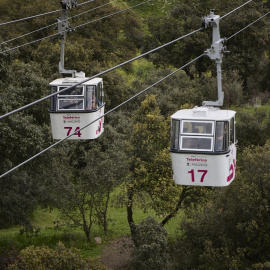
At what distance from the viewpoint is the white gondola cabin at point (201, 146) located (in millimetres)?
12523

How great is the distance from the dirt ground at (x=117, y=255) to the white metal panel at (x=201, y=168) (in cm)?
1449

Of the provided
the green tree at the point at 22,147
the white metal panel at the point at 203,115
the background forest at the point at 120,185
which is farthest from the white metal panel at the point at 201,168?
the green tree at the point at 22,147

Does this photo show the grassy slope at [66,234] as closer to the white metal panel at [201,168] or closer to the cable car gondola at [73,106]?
the cable car gondola at [73,106]

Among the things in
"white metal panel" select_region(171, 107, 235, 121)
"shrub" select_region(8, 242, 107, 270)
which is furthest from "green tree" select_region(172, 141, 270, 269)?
"white metal panel" select_region(171, 107, 235, 121)

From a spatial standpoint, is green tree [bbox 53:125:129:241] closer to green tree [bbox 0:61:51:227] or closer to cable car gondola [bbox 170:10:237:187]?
green tree [bbox 0:61:51:227]

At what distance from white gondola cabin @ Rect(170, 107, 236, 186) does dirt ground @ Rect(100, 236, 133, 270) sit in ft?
47.9

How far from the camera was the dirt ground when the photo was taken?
2756 centimetres

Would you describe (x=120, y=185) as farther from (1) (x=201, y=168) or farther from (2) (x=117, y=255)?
(1) (x=201, y=168)

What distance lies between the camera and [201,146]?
12.6 m

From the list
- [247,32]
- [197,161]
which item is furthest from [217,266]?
[247,32]

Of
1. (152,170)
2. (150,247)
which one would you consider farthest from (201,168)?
(152,170)

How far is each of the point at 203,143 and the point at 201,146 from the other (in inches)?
3.0

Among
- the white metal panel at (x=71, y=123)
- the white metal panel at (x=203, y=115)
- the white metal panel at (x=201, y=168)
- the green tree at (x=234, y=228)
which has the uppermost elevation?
the white metal panel at (x=203, y=115)

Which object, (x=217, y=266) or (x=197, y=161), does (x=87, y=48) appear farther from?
(x=197, y=161)
